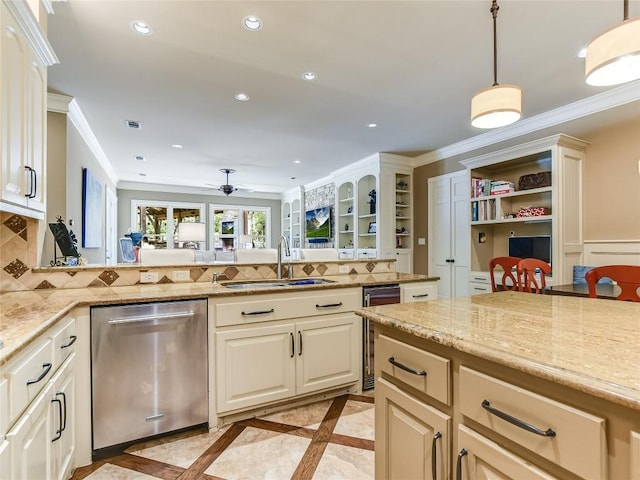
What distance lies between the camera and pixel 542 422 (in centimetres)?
74

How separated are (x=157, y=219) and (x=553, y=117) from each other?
838 cm

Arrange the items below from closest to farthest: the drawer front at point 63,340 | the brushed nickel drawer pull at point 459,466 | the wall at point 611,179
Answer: the brushed nickel drawer pull at point 459,466, the drawer front at point 63,340, the wall at point 611,179

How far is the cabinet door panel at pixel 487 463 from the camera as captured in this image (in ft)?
2.55

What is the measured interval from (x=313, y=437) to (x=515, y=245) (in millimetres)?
3359

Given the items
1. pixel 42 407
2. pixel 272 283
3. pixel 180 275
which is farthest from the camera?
pixel 272 283

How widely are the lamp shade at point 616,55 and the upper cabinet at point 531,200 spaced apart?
7.26 ft

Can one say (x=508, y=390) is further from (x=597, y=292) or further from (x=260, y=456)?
(x=597, y=292)

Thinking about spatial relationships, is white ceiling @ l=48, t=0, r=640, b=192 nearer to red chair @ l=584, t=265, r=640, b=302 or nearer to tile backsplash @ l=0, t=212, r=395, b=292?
tile backsplash @ l=0, t=212, r=395, b=292

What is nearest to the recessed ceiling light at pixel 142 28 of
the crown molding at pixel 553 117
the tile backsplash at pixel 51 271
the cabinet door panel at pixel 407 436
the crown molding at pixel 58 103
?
the tile backsplash at pixel 51 271

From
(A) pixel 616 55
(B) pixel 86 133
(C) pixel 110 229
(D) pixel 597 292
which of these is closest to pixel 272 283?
(A) pixel 616 55

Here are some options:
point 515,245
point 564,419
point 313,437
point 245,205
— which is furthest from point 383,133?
point 245,205

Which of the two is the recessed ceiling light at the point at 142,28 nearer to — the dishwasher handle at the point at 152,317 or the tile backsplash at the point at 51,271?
the tile backsplash at the point at 51,271

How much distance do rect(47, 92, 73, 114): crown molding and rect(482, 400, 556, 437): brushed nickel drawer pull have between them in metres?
4.29

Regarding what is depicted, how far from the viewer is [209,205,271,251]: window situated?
9.04 metres
